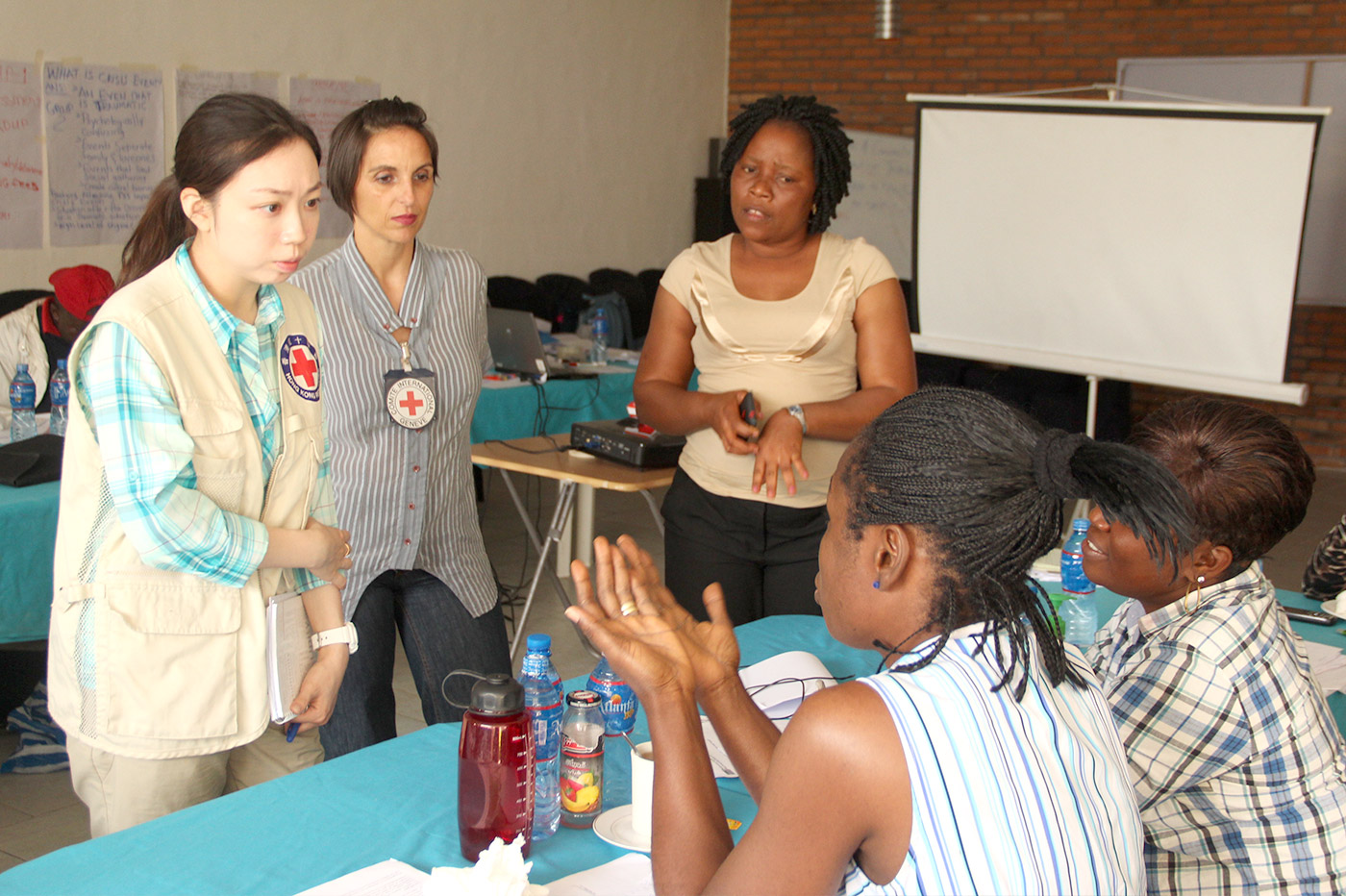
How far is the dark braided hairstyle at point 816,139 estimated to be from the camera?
2266 mm

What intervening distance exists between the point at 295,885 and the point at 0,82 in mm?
5011

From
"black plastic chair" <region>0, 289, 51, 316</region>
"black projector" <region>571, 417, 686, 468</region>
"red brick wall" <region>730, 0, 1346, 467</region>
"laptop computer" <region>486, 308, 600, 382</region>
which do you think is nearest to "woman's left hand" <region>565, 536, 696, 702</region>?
"black projector" <region>571, 417, 686, 468</region>

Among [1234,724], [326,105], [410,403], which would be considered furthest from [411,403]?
[326,105]

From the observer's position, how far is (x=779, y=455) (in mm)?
2092

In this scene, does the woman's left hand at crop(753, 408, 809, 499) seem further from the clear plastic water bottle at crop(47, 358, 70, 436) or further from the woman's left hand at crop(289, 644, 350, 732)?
the clear plastic water bottle at crop(47, 358, 70, 436)

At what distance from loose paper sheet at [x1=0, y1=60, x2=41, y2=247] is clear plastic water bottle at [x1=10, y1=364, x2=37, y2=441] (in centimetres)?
210

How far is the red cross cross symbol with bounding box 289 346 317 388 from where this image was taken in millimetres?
1604

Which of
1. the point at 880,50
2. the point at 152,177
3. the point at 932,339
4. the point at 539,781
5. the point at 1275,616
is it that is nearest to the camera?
the point at 539,781

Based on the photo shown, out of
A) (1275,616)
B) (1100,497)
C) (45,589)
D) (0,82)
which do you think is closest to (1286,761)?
(1275,616)

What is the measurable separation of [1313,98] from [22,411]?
6.95 meters

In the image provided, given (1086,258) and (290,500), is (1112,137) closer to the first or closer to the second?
(1086,258)

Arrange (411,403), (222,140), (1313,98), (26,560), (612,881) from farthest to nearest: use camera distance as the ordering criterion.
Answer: (1313,98)
(26,560)
(411,403)
(222,140)
(612,881)

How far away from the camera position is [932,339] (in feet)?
17.3

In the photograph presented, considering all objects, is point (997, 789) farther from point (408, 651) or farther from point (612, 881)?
point (408, 651)
